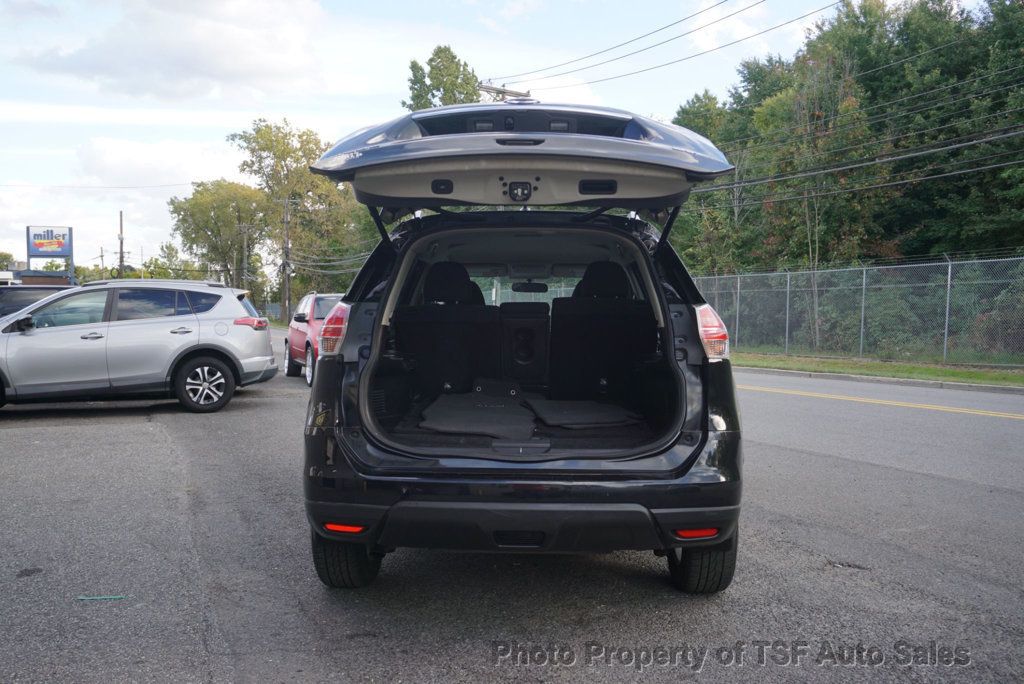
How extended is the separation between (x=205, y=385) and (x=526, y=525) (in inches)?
338

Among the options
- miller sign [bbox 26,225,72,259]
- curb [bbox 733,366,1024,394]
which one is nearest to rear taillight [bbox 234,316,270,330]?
curb [bbox 733,366,1024,394]

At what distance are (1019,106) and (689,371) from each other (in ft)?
91.5

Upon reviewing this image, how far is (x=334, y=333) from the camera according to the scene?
Answer: 375 cm

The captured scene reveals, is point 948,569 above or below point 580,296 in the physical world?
below

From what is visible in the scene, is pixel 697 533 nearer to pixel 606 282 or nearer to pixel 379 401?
pixel 379 401

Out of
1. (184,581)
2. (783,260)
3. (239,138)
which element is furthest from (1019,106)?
(239,138)

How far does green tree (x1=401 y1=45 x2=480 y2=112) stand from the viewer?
4988 centimetres

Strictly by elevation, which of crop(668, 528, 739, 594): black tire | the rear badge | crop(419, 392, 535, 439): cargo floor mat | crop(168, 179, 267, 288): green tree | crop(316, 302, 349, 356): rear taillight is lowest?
crop(668, 528, 739, 594): black tire

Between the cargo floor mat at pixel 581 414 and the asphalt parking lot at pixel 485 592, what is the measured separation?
2.62ft

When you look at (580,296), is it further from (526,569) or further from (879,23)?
(879,23)

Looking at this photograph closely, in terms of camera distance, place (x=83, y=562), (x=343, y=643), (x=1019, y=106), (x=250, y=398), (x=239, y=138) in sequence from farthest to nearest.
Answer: (x=239, y=138)
(x=1019, y=106)
(x=250, y=398)
(x=83, y=562)
(x=343, y=643)

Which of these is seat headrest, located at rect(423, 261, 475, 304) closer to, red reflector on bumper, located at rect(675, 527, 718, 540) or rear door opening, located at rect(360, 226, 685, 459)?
rear door opening, located at rect(360, 226, 685, 459)

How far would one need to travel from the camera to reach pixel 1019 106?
25.6m

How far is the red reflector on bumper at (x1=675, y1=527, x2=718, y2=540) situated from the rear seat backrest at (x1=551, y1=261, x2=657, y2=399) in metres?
1.41
